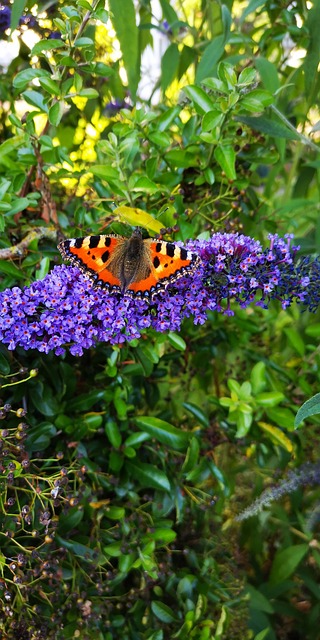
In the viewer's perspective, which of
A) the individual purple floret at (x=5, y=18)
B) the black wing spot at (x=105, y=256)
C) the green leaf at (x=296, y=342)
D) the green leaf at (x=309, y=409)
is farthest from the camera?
the green leaf at (x=296, y=342)

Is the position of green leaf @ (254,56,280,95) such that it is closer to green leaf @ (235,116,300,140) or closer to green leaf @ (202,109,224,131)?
green leaf @ (235,116,300,140)

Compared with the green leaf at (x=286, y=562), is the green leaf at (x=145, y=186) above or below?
above

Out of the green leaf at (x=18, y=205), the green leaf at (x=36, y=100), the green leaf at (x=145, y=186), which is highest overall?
the green leaf at (x=36, y=100)

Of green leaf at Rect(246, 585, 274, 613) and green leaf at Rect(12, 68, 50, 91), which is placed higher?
green leaf at Rect(12, 68, 50, 91)

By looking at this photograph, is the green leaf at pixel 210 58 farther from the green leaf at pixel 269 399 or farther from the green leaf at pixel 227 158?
the green leaf at pixel 269 399

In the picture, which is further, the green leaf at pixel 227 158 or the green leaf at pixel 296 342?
the green leaf at pixel 296 342

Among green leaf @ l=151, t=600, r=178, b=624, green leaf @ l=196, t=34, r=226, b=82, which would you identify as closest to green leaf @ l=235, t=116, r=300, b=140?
green leaf @ l=196, t=34, r=226, b=82

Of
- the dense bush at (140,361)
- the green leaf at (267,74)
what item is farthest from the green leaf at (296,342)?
the green leaf at (267,74)
